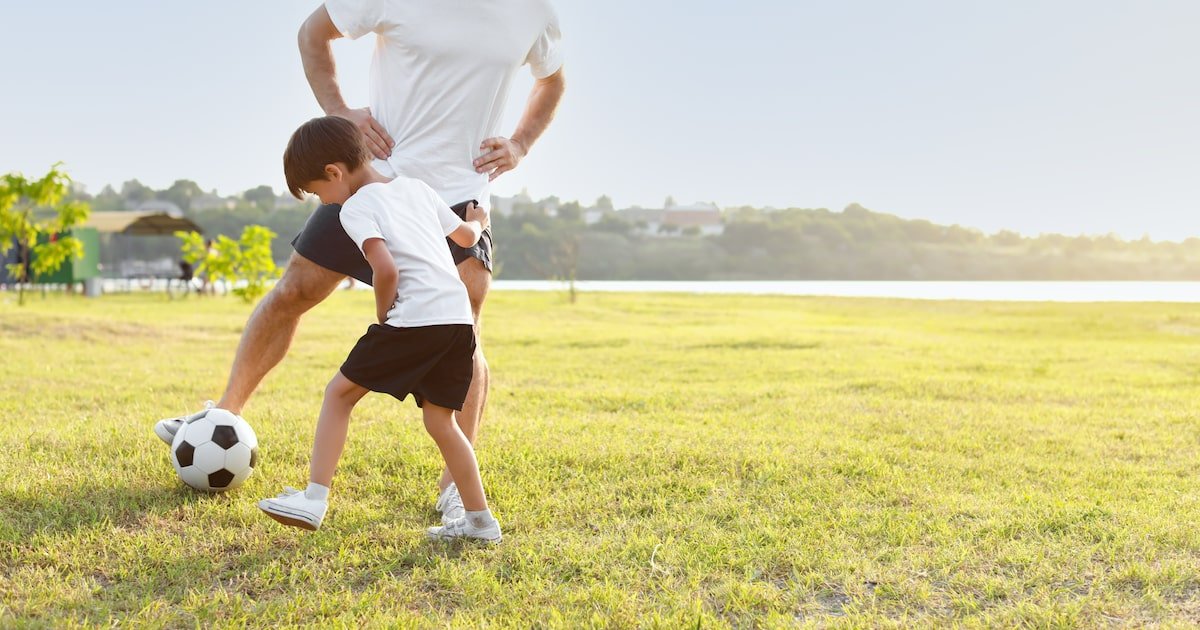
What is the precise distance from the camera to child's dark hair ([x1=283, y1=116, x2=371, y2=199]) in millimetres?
2725

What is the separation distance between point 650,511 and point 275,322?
4.97ft

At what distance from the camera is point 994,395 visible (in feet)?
21.4

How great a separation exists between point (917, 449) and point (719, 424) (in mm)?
1057

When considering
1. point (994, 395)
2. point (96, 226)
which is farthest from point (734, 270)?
point (994, 395)

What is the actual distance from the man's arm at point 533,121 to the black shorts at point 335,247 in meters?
0.22

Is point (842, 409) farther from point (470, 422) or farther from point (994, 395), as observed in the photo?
point (470, 422)

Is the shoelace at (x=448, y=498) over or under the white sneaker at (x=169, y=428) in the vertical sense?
under

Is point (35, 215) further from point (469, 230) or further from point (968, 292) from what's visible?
point (968, 292)

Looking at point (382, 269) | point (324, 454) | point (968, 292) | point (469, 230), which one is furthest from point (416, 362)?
point (968, 292)

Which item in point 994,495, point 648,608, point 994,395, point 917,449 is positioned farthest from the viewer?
point 994,395

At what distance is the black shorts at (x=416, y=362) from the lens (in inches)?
104

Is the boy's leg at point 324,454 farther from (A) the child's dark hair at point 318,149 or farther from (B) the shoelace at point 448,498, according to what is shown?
(A) the child's dark hair at point 318,149

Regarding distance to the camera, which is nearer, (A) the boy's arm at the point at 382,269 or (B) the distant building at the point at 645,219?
(A) the boy's arm at the point at 382,269

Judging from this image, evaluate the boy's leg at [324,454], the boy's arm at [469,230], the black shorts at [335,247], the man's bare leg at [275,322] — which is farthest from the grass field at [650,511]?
the boy's arm at [469,230]
